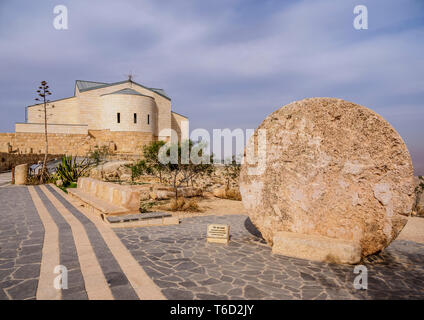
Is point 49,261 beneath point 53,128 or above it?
beneath

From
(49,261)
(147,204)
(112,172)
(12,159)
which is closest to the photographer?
(49,261)

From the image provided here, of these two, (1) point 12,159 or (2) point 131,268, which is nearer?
(2) point 131,268

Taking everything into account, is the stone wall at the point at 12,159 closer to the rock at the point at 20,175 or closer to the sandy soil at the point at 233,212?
the rock at the point at 20,175

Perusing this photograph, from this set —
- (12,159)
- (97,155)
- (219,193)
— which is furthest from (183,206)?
(12,159)

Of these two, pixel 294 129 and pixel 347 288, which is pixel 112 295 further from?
pixel 294 129

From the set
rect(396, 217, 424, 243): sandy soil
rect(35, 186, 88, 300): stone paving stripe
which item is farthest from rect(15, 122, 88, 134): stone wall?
rect(396, 217, 424, 243): sandy soil

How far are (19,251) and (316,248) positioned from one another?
5.12m

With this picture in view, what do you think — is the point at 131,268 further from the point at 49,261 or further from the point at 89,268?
the point at 49,261

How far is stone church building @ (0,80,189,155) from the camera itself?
32.7m

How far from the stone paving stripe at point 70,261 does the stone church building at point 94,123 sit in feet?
95.0

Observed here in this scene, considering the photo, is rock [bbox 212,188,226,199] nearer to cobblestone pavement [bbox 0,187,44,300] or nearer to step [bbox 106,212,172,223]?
step [bbox 106,212,172,223]

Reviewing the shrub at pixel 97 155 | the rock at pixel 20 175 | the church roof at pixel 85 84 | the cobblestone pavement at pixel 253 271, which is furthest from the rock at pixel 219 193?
the church roof at pixel 85 84

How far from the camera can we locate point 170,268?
4039mm

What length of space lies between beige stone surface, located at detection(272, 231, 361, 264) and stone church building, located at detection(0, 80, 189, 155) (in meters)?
32.1
